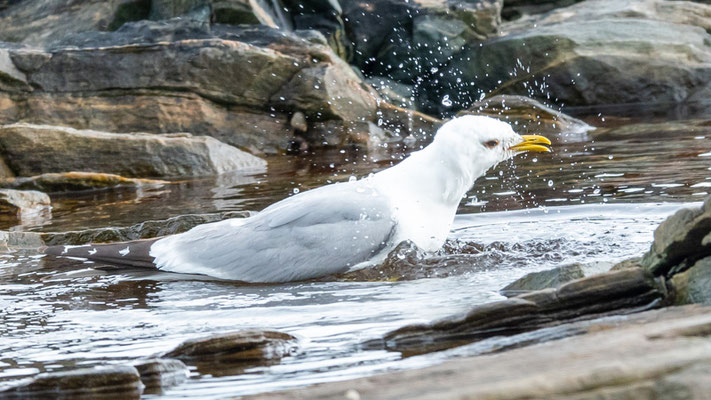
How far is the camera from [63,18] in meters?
13.8

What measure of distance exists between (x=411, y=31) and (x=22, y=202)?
8084mm

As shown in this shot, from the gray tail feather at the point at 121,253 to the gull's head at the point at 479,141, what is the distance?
5.38 ft

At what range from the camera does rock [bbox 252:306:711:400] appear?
2.20m

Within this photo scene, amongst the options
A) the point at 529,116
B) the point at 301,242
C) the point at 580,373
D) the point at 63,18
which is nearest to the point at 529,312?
the point at 580,373

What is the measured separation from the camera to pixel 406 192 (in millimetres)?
5164

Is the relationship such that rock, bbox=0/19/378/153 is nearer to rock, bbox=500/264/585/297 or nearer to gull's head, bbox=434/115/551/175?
gull's head, bbox=434/115/551/175

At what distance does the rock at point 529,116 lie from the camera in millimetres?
11356

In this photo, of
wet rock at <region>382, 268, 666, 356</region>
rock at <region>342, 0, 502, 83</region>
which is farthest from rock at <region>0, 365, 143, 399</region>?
rock at <region>342, 0, 502, 83</region>

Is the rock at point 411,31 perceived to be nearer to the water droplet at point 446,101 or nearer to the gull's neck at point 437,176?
the water droplet at point 446,101

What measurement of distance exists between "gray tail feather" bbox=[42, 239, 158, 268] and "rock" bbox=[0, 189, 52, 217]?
2.87 m

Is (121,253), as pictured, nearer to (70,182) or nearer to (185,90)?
(70,182)

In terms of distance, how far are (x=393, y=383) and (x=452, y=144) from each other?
9.45 ft

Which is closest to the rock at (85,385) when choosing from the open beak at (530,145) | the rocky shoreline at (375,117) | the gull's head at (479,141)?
the rocky shoreline at (375,117)

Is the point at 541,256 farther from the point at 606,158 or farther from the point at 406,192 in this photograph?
the point at 606,158
